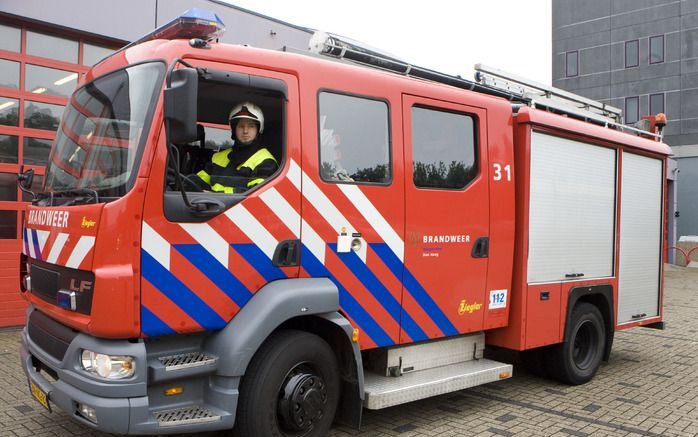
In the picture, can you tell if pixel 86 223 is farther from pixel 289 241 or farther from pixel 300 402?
pixel 300 402

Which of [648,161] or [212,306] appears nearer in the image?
[212,306]

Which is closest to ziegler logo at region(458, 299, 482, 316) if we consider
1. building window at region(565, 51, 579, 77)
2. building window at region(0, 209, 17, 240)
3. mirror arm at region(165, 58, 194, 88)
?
mirror arm at region(165, 58, 194, 88)

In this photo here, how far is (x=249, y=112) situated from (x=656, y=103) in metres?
29.9

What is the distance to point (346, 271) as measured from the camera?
4129 mm

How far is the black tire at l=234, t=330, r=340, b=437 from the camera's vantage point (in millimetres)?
3586

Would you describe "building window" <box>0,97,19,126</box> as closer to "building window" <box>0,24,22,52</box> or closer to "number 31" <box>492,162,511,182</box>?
"building window" <box>0,24,22,52</box>

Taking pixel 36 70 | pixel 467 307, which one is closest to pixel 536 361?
pixel 467 307

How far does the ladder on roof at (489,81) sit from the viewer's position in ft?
14.7

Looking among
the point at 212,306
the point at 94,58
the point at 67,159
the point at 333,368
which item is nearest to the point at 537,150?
the point at 333,368

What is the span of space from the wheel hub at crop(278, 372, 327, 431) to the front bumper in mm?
395

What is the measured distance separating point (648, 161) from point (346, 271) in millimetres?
4538

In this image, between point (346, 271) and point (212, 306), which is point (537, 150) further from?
point (212, 306)

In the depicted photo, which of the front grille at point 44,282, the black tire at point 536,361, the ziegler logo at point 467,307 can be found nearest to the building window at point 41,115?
the front grille at point 44,282

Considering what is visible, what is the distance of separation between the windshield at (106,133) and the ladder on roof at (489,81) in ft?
4.69
